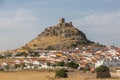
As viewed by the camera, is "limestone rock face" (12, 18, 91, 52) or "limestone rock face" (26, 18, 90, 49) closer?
"limestone rock face" (12, 18, 91, 52)

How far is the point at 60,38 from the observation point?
174 m

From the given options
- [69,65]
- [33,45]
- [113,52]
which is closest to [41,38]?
[33,45]

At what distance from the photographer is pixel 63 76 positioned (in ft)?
176

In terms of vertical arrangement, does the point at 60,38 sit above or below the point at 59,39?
above

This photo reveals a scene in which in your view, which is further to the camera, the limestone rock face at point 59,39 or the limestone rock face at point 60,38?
the limestone rock face at point 60,38

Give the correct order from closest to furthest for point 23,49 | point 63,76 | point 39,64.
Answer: point 63,76
point 39,64
point 23,49

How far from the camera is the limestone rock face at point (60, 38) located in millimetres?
171500

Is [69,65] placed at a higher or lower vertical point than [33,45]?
lower

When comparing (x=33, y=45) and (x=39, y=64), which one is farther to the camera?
(x=33, y=45)

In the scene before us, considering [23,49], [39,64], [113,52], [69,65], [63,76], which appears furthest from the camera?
[23,49]

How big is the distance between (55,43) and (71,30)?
380 inches

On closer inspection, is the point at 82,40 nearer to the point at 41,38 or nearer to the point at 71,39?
the point at 71,39

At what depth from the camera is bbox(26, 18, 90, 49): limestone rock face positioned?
17150 centimetres

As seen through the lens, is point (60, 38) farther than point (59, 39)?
Yes
